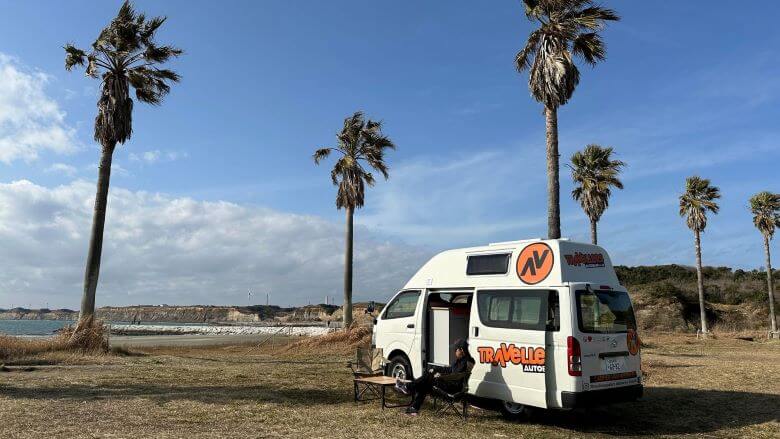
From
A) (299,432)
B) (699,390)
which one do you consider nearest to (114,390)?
(299,432)

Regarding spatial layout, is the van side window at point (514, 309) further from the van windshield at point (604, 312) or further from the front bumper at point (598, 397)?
the front bumper at point (598, 397)

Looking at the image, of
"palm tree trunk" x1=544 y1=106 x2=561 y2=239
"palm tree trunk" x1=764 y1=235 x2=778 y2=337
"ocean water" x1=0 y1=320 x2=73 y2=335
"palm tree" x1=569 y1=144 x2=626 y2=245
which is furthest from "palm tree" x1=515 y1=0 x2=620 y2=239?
"palm tree trunk" x1=764 y1=235 x2=778 y2=337

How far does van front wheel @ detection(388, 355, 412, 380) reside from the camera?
10797 mm

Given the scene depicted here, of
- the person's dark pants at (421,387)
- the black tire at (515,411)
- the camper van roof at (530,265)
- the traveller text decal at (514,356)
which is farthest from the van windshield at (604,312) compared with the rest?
the person's dark pants at (421,387)

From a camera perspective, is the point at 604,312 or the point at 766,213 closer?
the point at 604,312

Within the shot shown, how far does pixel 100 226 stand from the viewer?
19219 mm

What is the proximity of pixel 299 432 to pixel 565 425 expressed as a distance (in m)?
4.21

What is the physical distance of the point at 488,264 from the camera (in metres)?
9.74

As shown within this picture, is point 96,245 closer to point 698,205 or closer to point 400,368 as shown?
point 400,368

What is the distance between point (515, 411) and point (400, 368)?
112 inches

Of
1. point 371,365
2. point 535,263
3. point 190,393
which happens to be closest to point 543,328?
point 535,263

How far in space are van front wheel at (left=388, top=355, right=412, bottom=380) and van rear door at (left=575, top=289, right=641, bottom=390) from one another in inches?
150

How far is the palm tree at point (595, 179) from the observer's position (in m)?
30.1

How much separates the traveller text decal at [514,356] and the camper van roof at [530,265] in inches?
41.1
